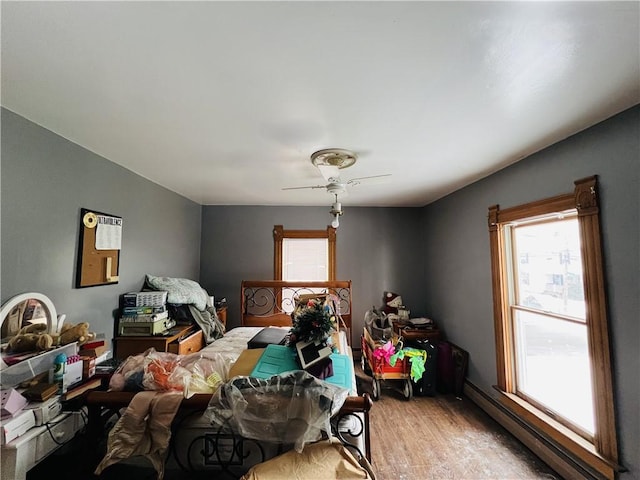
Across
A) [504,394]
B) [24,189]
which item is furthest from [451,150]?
[24,189]

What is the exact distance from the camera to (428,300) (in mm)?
4492

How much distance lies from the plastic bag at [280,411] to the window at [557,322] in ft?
5.83

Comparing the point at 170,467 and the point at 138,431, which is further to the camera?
the point at 170,467

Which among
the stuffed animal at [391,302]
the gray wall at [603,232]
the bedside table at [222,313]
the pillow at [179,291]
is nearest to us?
the gray wall at [603,232]

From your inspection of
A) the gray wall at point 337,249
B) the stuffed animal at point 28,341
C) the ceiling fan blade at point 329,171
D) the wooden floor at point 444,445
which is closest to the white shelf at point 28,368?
the stuffed animal at point 28,341

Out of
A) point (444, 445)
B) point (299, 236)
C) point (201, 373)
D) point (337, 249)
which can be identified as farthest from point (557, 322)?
point (299, 236)

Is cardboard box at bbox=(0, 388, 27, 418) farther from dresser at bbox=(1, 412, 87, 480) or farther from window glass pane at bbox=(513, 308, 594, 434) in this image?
window glass pane at bbox=(513, 308, 594, 434)

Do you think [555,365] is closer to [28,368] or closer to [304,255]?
[304,255]

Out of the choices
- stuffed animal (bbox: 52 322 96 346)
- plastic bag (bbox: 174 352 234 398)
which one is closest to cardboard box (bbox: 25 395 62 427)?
stuffed animal (bbox: 52 322 96 346)

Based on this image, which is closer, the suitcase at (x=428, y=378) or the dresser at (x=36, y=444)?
the dresser at (x=36, y=444)

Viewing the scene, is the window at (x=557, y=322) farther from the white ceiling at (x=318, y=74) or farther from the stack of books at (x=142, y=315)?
the stack of books at (x=142, y=315)

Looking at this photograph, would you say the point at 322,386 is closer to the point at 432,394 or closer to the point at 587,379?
the point at 587,379

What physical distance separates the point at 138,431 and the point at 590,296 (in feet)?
9.40

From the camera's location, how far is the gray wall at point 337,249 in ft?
15.0
